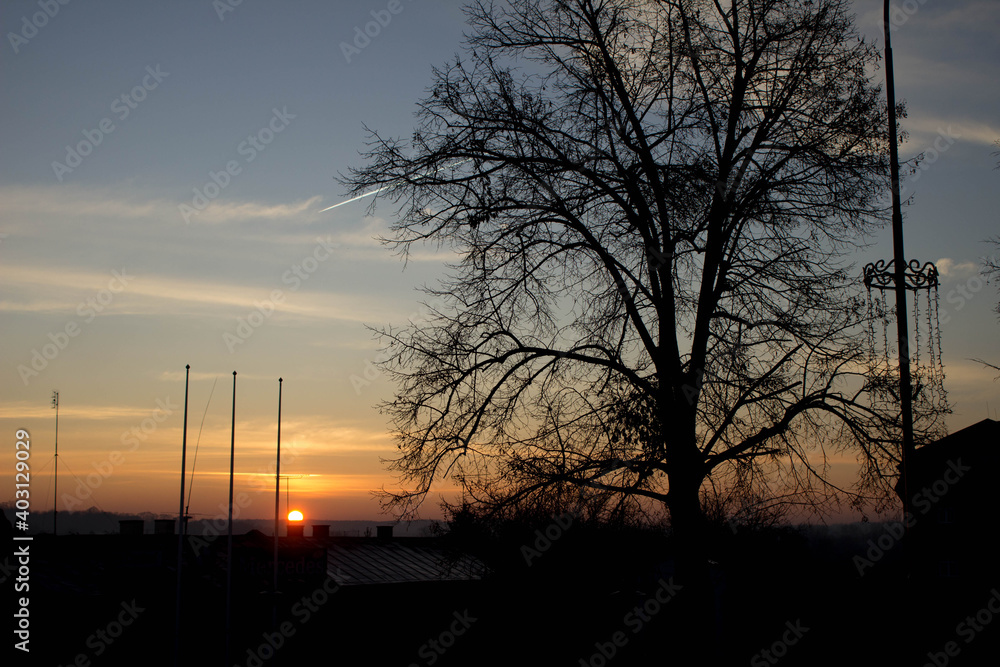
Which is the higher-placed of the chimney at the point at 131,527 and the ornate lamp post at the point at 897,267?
the ornate lamp post at the point at 897,267

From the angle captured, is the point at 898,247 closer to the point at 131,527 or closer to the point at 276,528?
the point at 276,528

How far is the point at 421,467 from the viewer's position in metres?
12.1

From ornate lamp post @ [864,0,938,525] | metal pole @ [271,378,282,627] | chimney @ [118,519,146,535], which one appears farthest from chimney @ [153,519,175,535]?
ornate lamp post @ [864,0,938,525]

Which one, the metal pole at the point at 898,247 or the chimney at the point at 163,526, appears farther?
the chimney at the point at 163,526

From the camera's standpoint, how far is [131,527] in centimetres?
3759

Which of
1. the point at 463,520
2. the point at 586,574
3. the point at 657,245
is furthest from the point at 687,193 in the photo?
the point at 586,574

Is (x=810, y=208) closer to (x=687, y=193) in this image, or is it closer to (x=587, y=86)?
(x=687, y=193)

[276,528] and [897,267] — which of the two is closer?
[897,267]

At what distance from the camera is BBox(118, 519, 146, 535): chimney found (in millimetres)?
37250

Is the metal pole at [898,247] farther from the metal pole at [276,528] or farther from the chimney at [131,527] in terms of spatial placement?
the chimney at [131,527]

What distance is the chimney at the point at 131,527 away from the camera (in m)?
37.2

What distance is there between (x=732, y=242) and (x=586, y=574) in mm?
28935

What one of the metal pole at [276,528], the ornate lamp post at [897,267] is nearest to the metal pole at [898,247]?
the ornate lamp post at [897,267]

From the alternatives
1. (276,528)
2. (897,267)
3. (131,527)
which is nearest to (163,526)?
(131,527)
